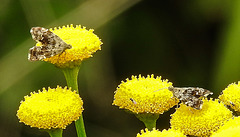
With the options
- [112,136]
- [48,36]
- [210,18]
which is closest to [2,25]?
[112,136]

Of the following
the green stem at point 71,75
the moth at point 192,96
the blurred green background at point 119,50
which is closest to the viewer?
the moth at point 192,96

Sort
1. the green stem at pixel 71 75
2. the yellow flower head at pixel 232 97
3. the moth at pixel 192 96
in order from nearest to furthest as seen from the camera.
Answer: the moth at pixel 192 96
the yellow flower head at pixel 232 97
the green stem at pixel 71 75

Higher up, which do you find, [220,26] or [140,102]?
[220,26]

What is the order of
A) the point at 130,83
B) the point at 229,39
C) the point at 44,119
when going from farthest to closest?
the point at 229,39 → the point at 130,83 → the point at 44,119

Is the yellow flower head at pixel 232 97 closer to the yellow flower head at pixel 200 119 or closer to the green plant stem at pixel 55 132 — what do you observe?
the yellow flower head at pixel 200 119

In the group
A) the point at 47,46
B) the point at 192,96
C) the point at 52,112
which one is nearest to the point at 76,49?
the point at 47,46

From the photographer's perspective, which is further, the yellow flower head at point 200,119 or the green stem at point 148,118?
the green stem at point 148,118

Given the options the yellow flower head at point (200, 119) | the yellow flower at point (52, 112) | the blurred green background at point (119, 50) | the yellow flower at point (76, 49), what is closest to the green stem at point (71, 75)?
the yellow flower at point (76, 49)

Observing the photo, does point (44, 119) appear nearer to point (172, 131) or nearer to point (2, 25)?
point (172, 131)
